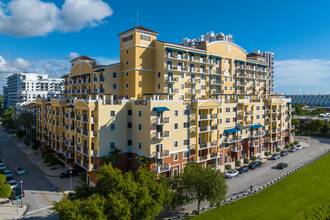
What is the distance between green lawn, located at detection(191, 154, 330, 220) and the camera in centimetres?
3638

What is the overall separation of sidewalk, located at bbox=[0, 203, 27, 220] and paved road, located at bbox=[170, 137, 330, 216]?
25371 mm

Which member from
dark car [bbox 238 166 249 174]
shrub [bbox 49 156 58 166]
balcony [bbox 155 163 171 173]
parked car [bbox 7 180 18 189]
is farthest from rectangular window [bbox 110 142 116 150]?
dark car [bbox 238 166 249 174]

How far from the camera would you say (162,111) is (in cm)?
4369

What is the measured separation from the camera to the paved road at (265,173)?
149ft

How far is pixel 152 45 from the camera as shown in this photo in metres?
56.6

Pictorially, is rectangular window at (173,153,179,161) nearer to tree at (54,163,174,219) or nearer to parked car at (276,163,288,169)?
tree at (54,163,174,219)

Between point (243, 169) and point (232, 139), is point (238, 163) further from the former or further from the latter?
point (232, 139)

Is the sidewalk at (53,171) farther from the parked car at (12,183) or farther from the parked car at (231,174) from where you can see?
the parked car at (231,174)

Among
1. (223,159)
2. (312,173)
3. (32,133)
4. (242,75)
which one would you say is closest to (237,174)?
(223,159)

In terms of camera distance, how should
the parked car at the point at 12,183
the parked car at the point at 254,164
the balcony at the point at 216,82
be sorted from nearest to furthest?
1. the parked car at the point at 12,183
2. the parked car at the point at 254,164
3. the balcony at the point at 216,82

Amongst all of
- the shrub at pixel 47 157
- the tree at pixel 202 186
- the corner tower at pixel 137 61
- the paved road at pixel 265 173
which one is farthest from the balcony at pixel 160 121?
the shrub at pixel 47 157

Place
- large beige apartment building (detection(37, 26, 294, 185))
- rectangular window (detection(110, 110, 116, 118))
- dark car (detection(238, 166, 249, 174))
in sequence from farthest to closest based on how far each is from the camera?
dark car (detection(238, 166, 249, 174)) → rectangular window (detection(110, 110, 116, 118)) → large beige apartment building (detection(37, 26, 294, 185))

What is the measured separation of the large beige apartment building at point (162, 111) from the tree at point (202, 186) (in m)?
9.05

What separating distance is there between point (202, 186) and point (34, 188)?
33484 mm
